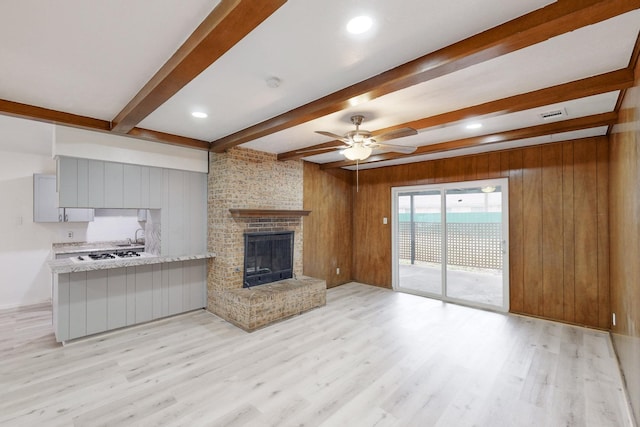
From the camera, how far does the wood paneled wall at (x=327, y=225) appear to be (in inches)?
221

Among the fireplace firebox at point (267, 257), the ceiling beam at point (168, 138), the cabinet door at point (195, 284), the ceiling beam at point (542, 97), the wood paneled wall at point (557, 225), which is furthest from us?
the fireplace firebox at point (267, 257)

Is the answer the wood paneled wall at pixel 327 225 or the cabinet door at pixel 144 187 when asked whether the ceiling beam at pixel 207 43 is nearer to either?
the cabinet door at pixel 144 187

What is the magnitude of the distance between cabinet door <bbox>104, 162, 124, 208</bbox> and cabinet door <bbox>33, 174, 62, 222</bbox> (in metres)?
1.89

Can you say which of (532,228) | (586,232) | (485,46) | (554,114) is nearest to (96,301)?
(485,46)

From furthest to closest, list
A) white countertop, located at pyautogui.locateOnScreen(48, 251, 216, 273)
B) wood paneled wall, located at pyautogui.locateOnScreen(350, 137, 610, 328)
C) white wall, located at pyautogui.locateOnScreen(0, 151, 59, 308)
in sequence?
white wall, located at pyautogui.locateOnScreen(0, 151, 59, 308)
wood paneled wall, located at pyautogui.locateOnScreen(350, 137, 610, 328)
white countertop, located at pyautogui.locateOnScreen(48, 251, 216, 273)

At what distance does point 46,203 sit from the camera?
4816mm

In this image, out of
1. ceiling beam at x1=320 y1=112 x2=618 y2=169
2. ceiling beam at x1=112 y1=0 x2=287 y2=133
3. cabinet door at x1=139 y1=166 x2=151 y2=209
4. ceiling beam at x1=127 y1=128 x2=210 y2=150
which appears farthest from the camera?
cabinet door at x1=139 y1=166 x2=151 y2=209

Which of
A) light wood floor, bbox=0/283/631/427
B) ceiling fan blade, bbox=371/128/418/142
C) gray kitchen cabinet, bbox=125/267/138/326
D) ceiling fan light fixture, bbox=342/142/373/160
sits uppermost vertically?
ceiling fan blade, bbox=371/128/418/142

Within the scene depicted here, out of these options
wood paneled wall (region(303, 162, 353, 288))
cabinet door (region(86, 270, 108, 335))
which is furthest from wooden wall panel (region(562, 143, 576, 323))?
cabinet door (region(86, 270, 108, 335))

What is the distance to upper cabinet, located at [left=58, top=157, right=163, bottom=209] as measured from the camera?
3414 mm

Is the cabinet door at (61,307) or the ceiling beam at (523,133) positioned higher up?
the ceiling beam at (523,133)

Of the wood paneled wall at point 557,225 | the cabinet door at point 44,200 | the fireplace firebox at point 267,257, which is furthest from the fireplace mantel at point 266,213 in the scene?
the cabinet door at point 44,200

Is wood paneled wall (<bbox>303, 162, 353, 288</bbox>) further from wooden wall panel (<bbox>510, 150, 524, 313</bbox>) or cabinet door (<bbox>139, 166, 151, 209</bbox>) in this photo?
wooden wall panel (<bbox>510, 150, 524, 313</bbox>)

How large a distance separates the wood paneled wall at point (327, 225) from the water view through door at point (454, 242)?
1.11m
